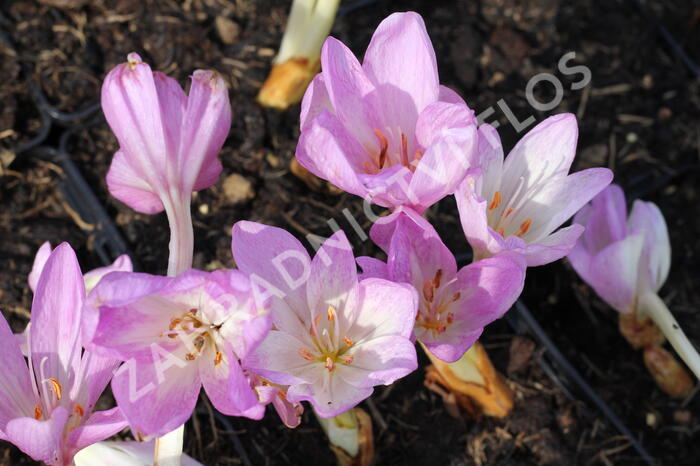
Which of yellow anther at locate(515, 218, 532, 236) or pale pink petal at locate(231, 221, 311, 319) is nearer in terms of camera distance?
pale pink petal at locate(231, 221, 311, 319)

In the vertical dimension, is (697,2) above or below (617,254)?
above

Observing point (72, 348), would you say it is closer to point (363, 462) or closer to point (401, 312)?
point (401, 312)

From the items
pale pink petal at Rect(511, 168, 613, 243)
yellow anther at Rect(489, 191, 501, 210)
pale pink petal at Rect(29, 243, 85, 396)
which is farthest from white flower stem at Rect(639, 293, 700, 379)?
pale pink petal at Rect(29, 243, 85, 396)

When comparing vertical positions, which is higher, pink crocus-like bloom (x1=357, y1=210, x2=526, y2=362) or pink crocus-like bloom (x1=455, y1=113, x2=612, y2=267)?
pink crocus-like bloom (x1=455, y1=113, x2=612, y2=267)

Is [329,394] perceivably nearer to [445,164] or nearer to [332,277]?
[332,277]

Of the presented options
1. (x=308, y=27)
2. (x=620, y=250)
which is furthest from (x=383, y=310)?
(x=308, y=27)

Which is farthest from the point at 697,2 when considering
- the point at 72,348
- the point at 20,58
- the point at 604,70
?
the point at 72,348

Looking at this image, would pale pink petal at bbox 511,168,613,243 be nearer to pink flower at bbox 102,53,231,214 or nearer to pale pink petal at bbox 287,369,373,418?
pale pink petal at bbox 287,369,373,418
